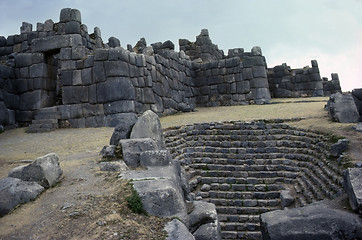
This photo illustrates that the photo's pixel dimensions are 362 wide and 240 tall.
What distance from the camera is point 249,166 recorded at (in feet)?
31.0

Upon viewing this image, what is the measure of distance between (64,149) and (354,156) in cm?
711

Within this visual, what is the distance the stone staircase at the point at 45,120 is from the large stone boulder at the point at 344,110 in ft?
32.9

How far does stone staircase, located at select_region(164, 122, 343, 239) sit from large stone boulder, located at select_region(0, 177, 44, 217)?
513 cm

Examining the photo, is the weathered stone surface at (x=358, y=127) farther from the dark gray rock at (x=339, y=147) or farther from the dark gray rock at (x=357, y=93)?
the dark gray rock at (x=357, y=93)

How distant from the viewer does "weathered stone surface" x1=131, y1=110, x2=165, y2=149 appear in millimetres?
6531

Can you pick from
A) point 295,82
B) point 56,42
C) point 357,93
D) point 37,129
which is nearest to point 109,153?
point 37,129

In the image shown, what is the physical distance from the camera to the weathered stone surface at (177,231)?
10.6 feet

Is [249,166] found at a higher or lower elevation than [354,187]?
lower

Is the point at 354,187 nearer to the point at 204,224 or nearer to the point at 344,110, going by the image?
the point at 204,224

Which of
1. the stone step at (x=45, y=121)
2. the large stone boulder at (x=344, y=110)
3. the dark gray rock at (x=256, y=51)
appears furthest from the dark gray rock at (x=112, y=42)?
the large stone boulder at (x=344, y=110)

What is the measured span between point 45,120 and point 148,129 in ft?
23.8

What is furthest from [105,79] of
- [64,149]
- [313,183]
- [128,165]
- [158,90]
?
[313,183]

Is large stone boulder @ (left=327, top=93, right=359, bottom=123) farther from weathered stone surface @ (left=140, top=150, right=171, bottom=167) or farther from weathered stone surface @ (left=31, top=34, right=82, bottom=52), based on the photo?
weathered stone surface @ (left=31, top=34, right=82, bottom=52)

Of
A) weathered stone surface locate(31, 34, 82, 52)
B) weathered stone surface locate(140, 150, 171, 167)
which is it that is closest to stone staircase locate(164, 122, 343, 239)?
weathered stone surface locate(140, 150, 171, 167)
